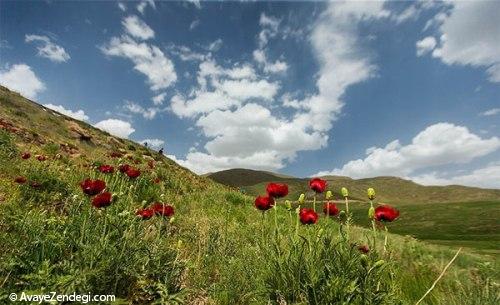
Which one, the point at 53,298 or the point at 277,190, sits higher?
the point at 277,190

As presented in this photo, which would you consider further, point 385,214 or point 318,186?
point 318,186

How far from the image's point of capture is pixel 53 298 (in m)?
3.59

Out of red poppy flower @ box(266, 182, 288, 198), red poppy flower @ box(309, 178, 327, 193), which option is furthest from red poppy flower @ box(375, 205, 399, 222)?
red poppy flower @ box(266, 182, 288, 198)

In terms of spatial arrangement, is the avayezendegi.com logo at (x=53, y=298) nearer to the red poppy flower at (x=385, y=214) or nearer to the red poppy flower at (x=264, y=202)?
the red poppy flower at (x=264, y=202)

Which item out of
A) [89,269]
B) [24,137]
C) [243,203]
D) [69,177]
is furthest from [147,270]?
[24,137]

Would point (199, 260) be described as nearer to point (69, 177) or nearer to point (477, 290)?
point (477, 290)

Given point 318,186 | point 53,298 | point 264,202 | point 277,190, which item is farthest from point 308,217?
point 53,298

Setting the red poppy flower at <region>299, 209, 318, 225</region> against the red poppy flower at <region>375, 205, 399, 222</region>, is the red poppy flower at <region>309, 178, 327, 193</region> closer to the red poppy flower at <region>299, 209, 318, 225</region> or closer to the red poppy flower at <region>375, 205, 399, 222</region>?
the red poppy flower at <region>299, 209, 318, 225</region>

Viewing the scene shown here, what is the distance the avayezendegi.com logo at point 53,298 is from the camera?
11.5 ft

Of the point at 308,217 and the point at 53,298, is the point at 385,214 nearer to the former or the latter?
the point at 308,217

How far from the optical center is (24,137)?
15.7 m

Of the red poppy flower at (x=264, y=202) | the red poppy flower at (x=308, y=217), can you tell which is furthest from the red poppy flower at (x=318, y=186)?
the red poppy flower at (x=264, y=202)

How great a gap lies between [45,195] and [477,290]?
7431 mm

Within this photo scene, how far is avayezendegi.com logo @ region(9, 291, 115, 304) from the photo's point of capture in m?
3.49
